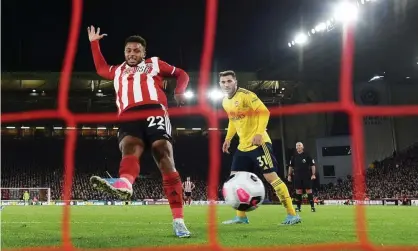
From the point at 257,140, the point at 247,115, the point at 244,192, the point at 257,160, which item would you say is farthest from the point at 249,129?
the point at 244,192

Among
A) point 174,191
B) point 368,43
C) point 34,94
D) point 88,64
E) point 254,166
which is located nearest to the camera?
point 174,191

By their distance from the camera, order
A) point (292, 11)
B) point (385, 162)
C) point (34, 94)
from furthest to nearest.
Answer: point (34, 94)
point (385, 162)
point (292, 11)

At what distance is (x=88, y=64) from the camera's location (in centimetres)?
2670

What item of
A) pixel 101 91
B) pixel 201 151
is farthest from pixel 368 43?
pixel 101 91

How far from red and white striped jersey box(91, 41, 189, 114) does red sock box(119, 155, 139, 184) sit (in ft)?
1.59

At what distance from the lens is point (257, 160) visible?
625cm

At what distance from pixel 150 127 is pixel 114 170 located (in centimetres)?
2599

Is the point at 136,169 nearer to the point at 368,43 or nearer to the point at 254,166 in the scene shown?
the point at 254,166

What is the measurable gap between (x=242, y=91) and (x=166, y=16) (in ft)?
50.4

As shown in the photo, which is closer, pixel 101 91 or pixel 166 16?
pixel 166 16

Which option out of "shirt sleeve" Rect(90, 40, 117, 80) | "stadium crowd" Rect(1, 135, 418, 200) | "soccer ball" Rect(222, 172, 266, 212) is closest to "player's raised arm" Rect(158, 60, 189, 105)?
"shirt sleeve" Rect(90, 40, 117, 80)

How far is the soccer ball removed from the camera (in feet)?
17.8

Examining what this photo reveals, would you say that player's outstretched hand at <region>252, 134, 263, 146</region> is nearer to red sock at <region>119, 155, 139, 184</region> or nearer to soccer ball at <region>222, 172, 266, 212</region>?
soccer ball at <region>222, 172, 266, 212</region>

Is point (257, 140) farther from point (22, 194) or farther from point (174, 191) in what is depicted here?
point (22, 194)
